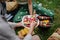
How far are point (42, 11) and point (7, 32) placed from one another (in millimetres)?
2408

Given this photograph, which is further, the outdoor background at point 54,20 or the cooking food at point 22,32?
the outdoor background at point 54,20

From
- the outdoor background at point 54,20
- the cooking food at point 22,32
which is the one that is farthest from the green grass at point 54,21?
the cooking food at point 22,32

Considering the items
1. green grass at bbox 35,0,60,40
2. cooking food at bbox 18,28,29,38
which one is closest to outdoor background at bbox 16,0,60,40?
green grass at bbox 35,0,60,40

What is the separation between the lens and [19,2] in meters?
4.09

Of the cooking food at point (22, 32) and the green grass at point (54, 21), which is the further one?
the green grass at point (54, 21)

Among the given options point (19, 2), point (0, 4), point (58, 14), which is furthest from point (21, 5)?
point (0, 4)

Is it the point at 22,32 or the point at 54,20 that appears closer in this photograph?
→ the point at 22,32

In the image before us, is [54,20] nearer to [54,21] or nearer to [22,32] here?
[54,21]

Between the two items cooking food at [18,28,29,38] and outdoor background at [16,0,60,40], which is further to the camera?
outdoor background at [16,0,60,40]

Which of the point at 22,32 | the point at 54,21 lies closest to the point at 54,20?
the point at 54,21

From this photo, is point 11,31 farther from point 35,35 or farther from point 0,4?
point 35,35

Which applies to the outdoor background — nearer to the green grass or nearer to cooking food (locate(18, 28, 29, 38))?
the green grass

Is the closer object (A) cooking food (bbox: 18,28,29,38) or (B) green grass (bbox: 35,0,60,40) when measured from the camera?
(A) cooking food (bbox: 18,28,29,38)

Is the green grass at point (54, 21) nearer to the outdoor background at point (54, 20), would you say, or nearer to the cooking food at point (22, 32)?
the outdoor background at point (54, 20)
